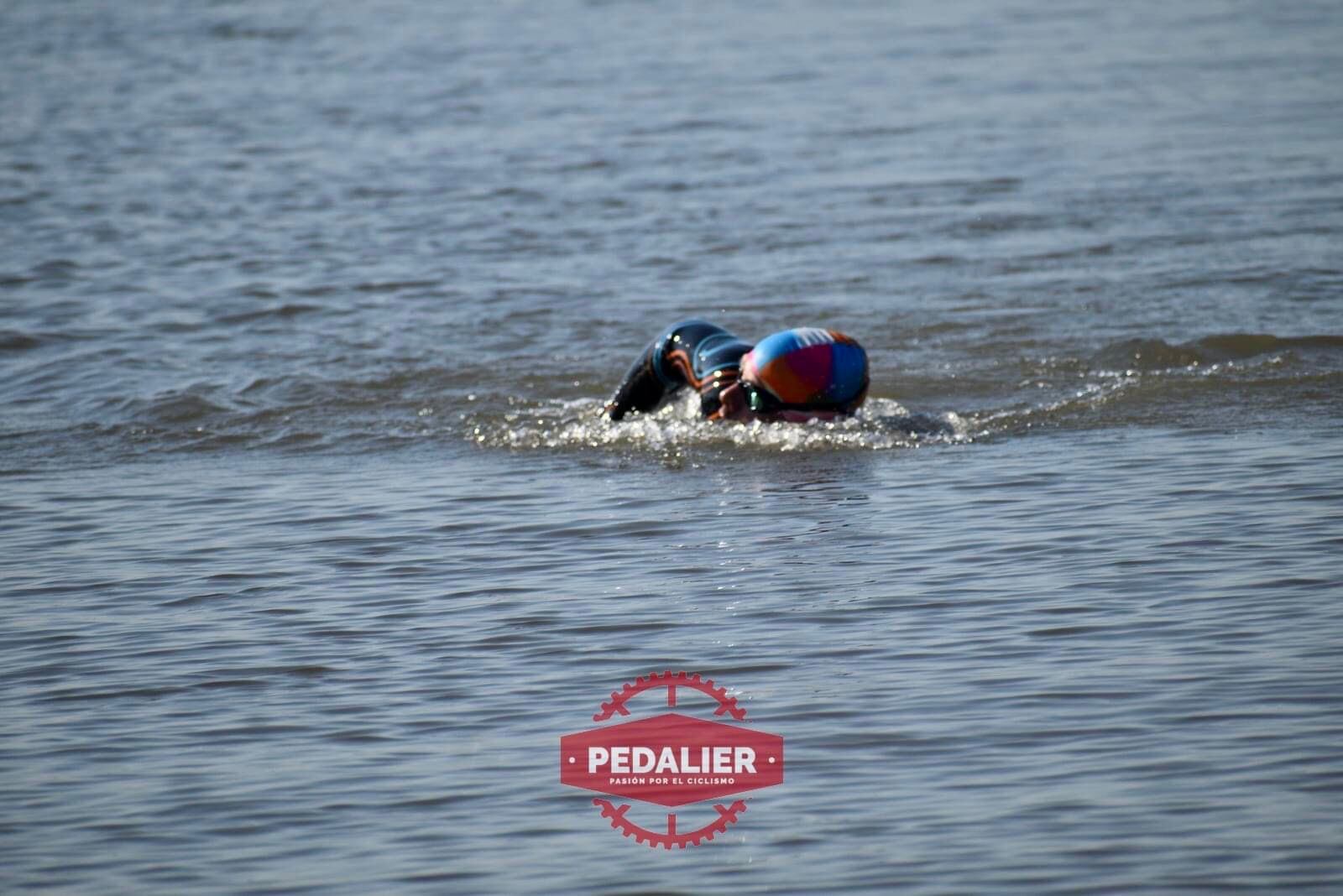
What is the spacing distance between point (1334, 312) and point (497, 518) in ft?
24.0

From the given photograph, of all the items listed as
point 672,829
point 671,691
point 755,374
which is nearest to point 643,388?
point 755,374

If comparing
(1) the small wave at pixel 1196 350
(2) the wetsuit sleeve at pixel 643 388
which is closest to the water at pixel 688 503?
(1) the small wave at pixel 1196 350

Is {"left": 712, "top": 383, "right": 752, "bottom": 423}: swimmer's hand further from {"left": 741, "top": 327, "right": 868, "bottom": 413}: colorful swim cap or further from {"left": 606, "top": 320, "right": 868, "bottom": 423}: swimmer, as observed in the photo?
{"left": 741, "top": 327, "right": 868, "bottom": 413}: colorful swim cap

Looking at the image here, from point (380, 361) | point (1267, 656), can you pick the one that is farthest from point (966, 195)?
point (1267, 656)

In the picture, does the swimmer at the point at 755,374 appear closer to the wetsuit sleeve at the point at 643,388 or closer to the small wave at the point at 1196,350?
the wetsuit sleeve at the point at 643,388

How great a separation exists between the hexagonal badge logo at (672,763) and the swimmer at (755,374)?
469 cm

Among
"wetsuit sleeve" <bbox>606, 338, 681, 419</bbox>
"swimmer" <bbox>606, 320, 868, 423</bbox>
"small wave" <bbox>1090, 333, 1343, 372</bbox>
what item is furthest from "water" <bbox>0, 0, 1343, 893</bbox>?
"wetsuit sleeve" <bbox>606, 338, 681, 419</bbox>

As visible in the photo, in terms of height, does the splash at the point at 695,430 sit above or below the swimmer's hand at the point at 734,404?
below

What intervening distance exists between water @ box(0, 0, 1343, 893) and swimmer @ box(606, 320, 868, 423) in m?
0.19

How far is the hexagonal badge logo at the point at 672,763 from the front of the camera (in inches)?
264

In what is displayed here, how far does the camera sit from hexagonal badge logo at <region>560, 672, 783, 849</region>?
6.70 m

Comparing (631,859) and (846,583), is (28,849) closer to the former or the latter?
(631,859)

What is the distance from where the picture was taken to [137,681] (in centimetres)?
818

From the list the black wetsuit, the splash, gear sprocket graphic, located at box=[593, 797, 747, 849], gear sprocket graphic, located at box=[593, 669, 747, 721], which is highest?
the black wetsuit
